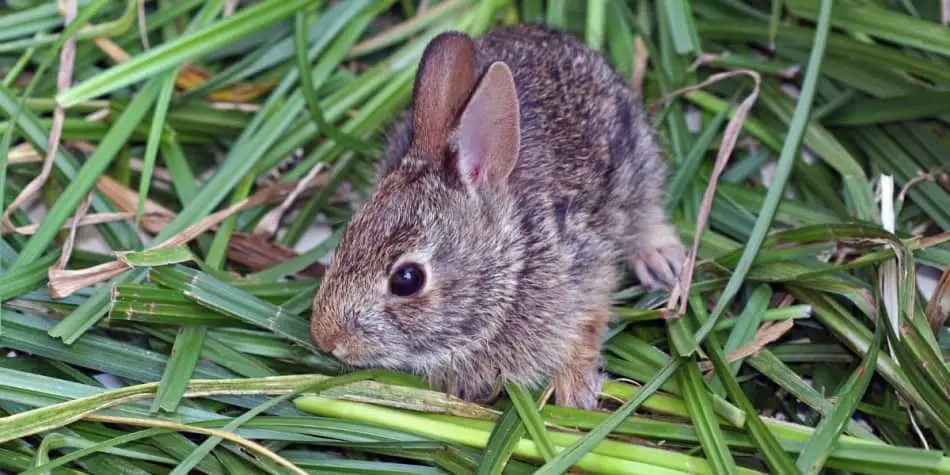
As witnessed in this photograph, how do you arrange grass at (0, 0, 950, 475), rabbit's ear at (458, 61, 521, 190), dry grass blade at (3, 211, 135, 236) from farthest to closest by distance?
1. dry grass blade at (3, 211, 135, 236)
2. grass at (0, 0, 950, 475)
3. rabbit's ear at (458, 61, 521, 190)

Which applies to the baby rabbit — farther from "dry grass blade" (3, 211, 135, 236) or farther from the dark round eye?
"dry grass blade" (3, 211, 135, 236)

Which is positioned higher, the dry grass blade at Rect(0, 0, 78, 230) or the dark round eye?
the dry grass blade at Rect(0, 0, 78, 230)

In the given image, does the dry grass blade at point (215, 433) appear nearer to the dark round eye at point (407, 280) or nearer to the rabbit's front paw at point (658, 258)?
the dark round eye at point (407, 280)

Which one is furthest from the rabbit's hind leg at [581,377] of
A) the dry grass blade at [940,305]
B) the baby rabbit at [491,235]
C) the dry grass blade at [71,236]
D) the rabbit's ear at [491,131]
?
the dry grass blade at [71,236]

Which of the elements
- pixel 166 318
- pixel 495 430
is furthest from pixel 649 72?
pixel 166 318

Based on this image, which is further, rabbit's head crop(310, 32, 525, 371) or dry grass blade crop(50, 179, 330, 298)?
dry grass blade crop(50, 179, 330, 298)

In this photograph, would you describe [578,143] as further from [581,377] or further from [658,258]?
[581,377]

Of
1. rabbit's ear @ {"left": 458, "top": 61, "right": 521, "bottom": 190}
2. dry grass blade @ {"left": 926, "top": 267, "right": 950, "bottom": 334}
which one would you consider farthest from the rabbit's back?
dry grass blade @ {"left": 926, "top": 267, "right": 950, "bottom": 334}

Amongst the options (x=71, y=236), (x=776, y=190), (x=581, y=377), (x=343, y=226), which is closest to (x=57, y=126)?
(x=71, y=236)
